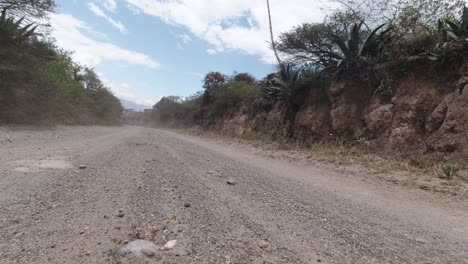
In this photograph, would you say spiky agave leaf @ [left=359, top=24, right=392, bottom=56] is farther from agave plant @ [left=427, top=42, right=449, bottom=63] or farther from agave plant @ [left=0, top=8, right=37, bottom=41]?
agave plant @ [left=0, top=8, right=37, bottom=41]

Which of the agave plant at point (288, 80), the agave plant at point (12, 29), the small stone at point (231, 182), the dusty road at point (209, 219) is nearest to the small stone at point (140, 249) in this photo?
the dusty road at point (209, 219)

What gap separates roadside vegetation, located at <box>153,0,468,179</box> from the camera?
672 centimetres

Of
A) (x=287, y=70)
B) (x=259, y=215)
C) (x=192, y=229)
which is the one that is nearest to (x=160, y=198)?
(x=192, y=229)

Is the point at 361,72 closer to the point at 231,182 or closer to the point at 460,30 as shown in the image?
the point at 460,30

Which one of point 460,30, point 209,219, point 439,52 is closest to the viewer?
point 209,219

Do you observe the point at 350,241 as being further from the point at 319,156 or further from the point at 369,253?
the point at 319,156

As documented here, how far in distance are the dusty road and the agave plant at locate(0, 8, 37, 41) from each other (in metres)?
11.0

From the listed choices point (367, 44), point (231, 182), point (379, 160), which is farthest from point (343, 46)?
point (231, 182)

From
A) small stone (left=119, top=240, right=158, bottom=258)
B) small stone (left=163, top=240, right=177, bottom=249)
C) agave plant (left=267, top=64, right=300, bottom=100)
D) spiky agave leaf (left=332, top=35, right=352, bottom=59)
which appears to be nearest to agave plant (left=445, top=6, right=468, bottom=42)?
spiky agave leaf (left=332, top=35, right=352, bottom=59)

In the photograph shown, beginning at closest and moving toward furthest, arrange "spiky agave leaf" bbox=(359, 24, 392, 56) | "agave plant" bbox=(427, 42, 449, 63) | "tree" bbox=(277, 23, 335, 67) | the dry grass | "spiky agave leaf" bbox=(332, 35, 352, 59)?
the dry grass → "agave plant" bbox=(427, 42, 449, 63) → "spiky agave leaf" bbox=(359, 24, 392, 56) → "spiky agave leaf" bbox=(332, 35, 352, 59) → "tree" bbox=(277, 23, 335, 67)

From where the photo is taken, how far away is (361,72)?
9133mm

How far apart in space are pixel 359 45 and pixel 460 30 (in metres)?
2.74

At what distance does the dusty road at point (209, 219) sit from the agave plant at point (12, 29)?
10975 millimetres

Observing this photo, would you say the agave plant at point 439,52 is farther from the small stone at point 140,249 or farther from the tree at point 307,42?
the small stone at point 140,249
